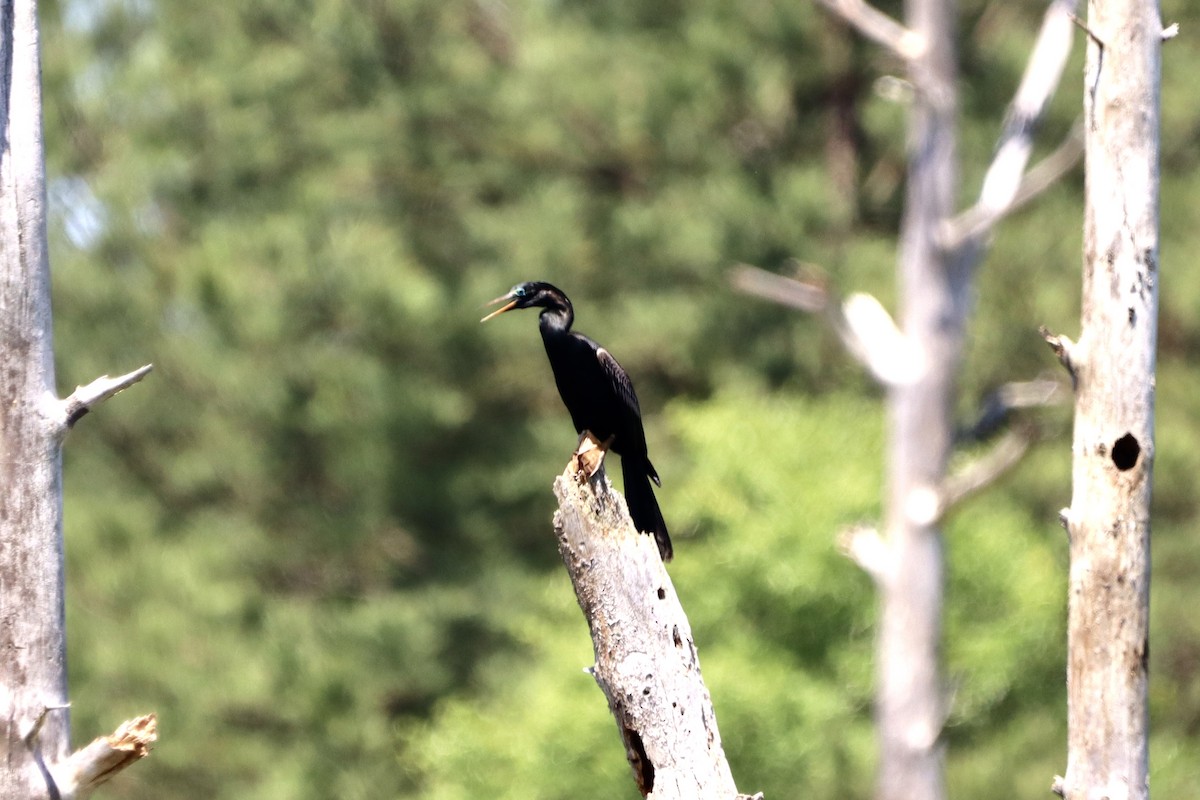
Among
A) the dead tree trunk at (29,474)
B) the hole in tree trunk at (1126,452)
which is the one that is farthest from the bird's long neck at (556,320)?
the dead tree trunk at (29,474)

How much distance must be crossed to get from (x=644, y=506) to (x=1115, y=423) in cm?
178

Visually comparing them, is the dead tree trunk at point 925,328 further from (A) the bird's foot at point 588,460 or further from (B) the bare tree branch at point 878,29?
(A) the bird's foot at point 588,460

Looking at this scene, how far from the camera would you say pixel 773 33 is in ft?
64.2

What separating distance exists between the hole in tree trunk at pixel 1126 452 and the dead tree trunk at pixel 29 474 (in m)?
3.43

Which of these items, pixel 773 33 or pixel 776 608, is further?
pixel 773 33

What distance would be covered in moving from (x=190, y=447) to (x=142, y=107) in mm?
4314

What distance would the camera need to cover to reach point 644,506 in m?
6.52

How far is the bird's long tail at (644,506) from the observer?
635cm

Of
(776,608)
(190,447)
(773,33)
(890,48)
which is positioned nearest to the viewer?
(890,48)

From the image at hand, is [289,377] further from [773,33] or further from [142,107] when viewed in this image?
[773,33]

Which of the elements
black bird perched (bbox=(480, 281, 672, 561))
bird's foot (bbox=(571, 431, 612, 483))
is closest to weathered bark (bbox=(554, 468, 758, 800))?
bird's foot (bbox=(571, 431, 612, 483))

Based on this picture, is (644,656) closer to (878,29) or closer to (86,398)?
(86,398)

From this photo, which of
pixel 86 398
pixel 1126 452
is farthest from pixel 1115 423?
pixel 86 398

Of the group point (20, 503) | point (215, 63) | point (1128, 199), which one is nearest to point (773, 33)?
point (215, 63)
